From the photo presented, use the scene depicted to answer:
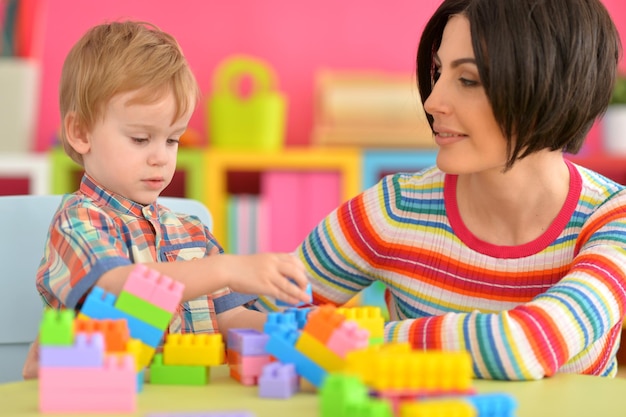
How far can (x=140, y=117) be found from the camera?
45.2 inches

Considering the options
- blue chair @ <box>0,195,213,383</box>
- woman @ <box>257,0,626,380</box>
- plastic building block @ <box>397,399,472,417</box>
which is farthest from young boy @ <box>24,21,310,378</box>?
plastic building block @ <box>397,399,472,417</box>

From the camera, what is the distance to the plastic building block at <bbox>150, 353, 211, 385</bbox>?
35.0 inches

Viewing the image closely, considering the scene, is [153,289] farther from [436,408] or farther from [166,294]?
[436,408]

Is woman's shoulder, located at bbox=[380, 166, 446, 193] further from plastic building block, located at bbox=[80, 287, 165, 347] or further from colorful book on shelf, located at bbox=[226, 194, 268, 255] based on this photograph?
colorful book on shelf, located at bbox=[226, 194, 268, 255]

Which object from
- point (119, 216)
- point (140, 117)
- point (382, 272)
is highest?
point (140, 117)

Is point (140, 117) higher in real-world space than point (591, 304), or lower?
higher

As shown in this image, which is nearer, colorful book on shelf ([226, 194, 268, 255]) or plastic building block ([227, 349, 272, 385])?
plastic building block ([227, 349, 272, 385])

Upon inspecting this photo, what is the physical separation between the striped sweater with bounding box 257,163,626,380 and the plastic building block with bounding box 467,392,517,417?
28 centimetres

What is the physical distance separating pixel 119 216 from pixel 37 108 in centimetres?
208

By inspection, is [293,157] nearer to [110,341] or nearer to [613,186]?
[613,186]

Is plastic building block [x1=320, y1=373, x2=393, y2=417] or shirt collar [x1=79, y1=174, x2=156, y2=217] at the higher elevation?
shirt collar [x1=79, y1=174, x2=156, y2=217]

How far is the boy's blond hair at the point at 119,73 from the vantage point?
1148mm

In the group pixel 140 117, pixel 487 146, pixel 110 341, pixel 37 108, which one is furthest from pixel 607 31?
pixel 37 108

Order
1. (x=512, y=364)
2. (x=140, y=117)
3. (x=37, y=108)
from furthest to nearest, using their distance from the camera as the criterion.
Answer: (x=37, y=108) → (x=140, y=117) → (x=512, y=364)
